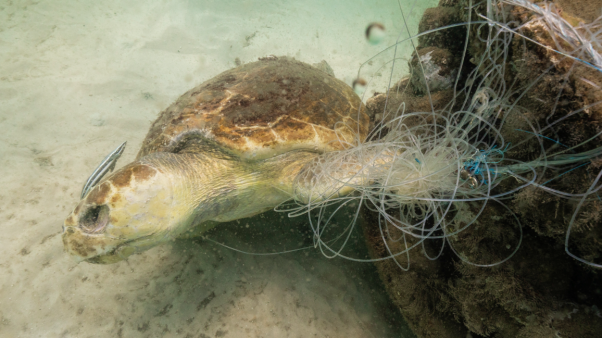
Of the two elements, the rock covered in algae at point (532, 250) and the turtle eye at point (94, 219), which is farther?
the turtle eye at point (94, 219)

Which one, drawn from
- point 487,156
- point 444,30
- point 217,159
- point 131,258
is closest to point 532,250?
point 487,156

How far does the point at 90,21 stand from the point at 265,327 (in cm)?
681

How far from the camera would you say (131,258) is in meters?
2.65

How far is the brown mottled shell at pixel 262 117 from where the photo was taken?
212 centimetres

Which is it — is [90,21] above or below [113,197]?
above

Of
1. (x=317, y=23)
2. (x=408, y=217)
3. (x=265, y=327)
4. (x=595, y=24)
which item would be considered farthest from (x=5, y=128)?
(x=317, y=23)

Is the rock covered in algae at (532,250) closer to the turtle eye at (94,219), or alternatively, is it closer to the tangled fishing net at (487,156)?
the tangled fishing net at (487,156)

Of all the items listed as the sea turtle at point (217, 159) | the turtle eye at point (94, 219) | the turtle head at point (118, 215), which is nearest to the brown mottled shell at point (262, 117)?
the sea turtle at point (217, 159)

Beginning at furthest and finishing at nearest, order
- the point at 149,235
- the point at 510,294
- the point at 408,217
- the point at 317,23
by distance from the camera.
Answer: the point at 317,23, the point at 408,217, the point at 149,235, the point at 510,294

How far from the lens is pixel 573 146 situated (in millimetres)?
1024

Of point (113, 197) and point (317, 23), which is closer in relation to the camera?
point (113, 197)

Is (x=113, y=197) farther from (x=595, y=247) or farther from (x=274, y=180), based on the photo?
(x=595, y=247)

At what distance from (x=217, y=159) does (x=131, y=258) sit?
1.48 m

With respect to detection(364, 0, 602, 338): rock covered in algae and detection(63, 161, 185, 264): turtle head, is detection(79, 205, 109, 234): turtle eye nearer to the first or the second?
detection(63, 161, 185, 264): turtle head
